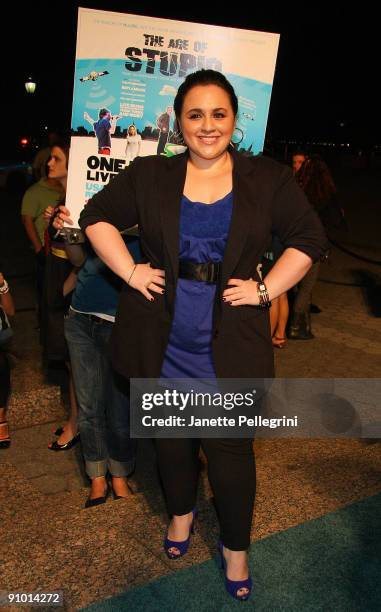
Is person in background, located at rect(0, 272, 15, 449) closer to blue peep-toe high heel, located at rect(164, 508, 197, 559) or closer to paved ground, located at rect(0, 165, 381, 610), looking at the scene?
paved ground, located at rect(0, 165, 381, 610)

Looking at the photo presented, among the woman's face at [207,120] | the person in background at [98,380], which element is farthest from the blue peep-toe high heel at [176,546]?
the woman's face at [207,120]

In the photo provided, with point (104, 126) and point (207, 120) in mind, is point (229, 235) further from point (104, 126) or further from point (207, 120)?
point (104, 126)

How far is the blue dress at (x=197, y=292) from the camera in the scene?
7.70 feet

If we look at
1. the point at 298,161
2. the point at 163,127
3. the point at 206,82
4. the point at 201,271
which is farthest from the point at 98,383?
the point at 298,161

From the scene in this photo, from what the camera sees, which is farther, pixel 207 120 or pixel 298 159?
pixel 298 159

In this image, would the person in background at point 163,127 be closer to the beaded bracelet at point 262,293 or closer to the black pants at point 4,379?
the beaded bracelet at point 262,293

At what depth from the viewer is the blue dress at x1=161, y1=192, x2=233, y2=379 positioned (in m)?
2.35

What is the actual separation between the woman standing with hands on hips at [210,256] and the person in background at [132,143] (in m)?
0.40

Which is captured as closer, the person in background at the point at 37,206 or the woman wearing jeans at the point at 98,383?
the woman wearing jeans at the point at 98,383

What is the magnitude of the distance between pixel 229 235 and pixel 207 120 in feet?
1.35

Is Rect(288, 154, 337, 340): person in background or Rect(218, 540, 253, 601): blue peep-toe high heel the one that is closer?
Rect(218, 540, 253, 601): blue peep-toe high heel

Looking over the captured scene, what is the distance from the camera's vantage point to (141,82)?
2.81 meters

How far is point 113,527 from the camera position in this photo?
2848mm

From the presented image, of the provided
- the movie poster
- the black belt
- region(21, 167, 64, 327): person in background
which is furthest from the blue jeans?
region(21, 167, 64, 327): person in background
